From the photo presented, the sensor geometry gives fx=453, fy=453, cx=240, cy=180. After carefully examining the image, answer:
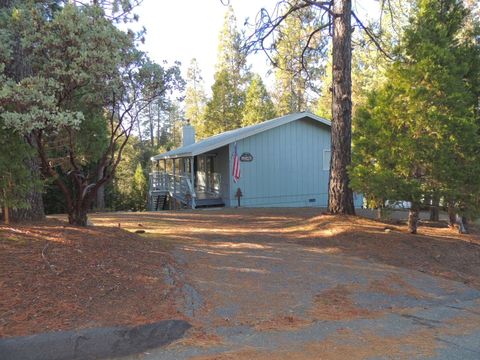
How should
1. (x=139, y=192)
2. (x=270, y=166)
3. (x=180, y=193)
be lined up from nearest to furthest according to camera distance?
(x=270, y=166) → (x=180, y=193) → (x=139, y=192)

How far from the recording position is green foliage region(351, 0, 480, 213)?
28.3 ft

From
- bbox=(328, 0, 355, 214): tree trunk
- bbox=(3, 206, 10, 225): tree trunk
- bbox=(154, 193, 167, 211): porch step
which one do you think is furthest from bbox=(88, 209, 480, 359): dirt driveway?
bbox=(154, 193, 167, 211): porch step

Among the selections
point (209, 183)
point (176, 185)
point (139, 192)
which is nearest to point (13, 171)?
point (209, 183)

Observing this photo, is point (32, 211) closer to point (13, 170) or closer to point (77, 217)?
point (77, 217)

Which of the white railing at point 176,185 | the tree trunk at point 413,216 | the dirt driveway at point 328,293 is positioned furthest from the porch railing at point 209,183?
the tree trunk at point 413,216

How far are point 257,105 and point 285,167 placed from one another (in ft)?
59.6

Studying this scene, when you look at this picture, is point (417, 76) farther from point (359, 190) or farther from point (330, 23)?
point (330, 23)

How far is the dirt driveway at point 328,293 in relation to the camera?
4484 millimetres

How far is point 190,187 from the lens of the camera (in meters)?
19.8

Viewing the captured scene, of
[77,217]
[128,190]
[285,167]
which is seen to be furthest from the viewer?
[128,190]

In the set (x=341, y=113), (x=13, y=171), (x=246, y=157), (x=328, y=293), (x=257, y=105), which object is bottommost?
(x=328, y=293)

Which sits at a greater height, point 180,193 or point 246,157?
point 246,157

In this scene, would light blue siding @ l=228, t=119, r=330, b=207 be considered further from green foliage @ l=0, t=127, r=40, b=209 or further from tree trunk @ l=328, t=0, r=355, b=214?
green foliage @ l=0, t=127, r=40, b=209

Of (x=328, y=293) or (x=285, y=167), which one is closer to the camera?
(x=328, y=293)
